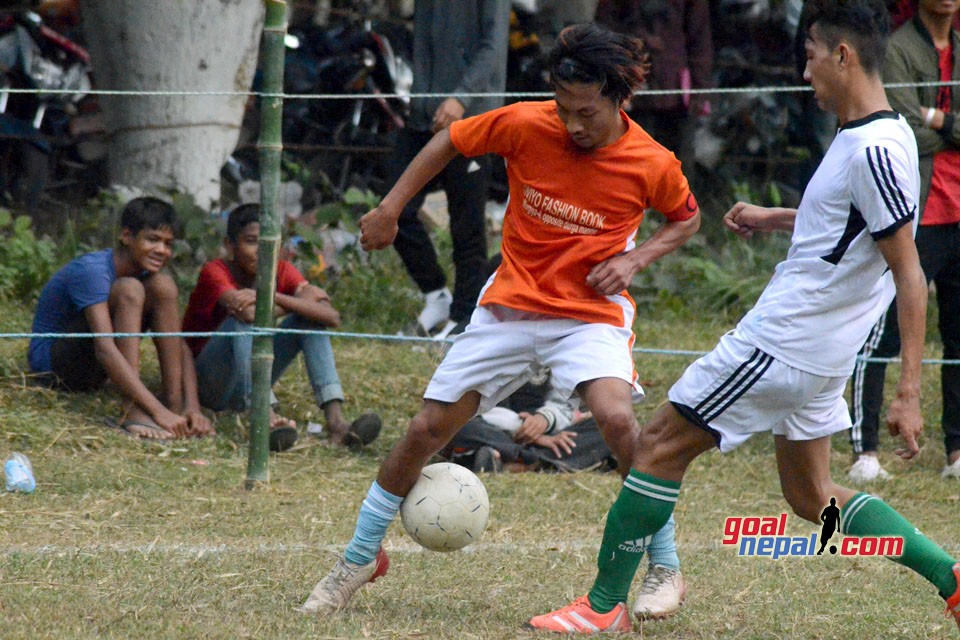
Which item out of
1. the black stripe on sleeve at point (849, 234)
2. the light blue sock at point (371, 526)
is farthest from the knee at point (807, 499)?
the light blue sock at point (371, 526)

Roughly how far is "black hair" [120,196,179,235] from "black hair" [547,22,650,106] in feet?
9.73

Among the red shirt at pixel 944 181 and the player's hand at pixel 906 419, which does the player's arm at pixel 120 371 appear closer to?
the red shirt at pixel 944 181

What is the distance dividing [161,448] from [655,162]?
3056 mm

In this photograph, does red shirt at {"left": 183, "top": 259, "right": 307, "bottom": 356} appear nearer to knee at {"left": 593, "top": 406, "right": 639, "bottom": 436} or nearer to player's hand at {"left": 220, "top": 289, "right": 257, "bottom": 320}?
player's hand at {"left": 220, "top": 289, "right": 257, "bottom": 320}

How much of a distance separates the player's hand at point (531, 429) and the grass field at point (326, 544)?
239 millimetres

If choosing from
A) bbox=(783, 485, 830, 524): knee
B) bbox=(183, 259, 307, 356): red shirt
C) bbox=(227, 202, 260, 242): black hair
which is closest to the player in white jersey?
bbox=(783, 485, 830, 524): knee

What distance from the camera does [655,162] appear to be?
4340mm

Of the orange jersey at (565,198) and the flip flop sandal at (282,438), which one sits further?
the flip flop sandal at (282,438)

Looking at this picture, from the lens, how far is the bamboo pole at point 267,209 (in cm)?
578

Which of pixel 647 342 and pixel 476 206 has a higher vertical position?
pixel 476 206

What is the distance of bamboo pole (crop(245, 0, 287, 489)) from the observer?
578 centimetres

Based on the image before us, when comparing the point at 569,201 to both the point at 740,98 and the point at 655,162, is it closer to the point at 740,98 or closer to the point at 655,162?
the point at 655,162

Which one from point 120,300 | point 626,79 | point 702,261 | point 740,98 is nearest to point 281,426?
point 120,300

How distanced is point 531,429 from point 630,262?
233cm
